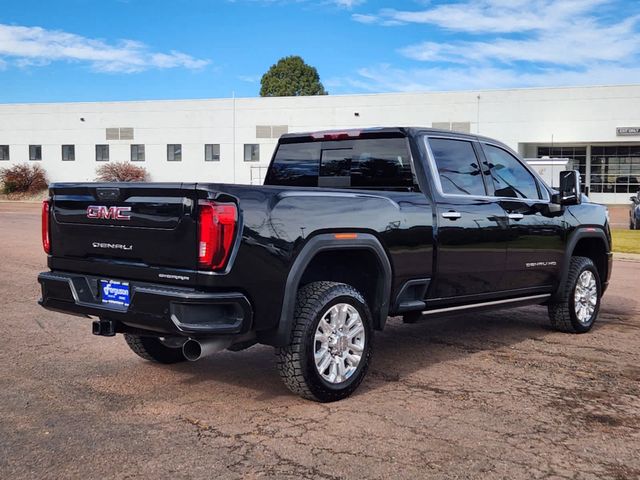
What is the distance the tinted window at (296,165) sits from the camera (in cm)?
660

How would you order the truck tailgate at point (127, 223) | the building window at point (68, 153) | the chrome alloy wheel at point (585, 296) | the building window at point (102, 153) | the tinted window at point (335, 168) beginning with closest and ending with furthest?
the truck tailgate at point (127, 223), the tinted window at point (335, 168), the chrome alloy wheel at point (585, 296), the building window at point (102, 153), the building window at point (68, 153)

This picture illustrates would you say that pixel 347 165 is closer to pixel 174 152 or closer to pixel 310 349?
pixel 310 349

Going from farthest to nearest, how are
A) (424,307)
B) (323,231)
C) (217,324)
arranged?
1. (424,307)
2. (323,231)
3. (217,324)

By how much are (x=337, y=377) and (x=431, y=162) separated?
2048 millimetres

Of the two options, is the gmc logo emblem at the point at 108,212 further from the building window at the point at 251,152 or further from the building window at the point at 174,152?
the building window at the point at 174,152

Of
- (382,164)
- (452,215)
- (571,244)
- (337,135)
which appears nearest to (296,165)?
(337,135)

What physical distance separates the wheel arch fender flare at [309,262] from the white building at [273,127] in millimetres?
37642

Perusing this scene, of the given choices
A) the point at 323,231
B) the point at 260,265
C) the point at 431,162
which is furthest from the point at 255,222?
the point at 431,162

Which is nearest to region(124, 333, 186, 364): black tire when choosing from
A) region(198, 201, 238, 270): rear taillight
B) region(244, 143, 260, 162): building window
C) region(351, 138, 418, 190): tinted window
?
region(198, 201, 238, 270): rear taillight

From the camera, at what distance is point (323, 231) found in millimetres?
4914

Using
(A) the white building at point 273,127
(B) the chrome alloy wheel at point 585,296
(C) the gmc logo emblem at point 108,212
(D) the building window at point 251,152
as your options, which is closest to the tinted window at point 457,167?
(B) the chrome alloy wheel at point 585,296

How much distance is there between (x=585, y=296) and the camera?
763cm

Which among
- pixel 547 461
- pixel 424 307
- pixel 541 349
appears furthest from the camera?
pixel 541 349

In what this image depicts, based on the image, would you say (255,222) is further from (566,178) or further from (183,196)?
(566,178)
